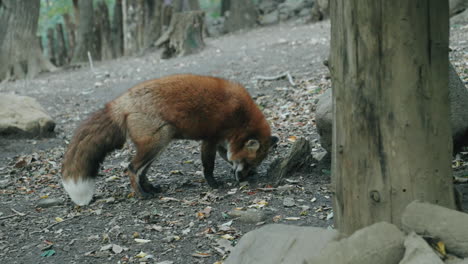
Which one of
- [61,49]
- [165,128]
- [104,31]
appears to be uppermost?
[104,31]

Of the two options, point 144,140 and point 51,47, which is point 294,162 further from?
point 51,47

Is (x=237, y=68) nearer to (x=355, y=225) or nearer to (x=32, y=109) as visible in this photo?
(x=32, y=109)

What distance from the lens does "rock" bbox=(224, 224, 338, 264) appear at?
3076mm

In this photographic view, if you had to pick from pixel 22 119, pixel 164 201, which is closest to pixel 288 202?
pixel 164 201

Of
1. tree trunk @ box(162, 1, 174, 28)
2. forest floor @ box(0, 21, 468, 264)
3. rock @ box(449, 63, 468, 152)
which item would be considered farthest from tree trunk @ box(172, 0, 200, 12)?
rock @ box(449, 63, 468, 152)

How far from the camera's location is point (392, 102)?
2.93m

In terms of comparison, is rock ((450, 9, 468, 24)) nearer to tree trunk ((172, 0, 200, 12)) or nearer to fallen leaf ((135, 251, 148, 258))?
fallen leaf ((135, 251, 148, 258))

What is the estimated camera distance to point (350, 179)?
10.2 feet

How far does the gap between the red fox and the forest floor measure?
284mm

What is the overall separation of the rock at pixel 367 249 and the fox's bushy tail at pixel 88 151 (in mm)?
3132

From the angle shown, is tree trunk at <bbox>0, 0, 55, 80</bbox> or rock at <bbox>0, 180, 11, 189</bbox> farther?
tree trunk at <bbox>0, 0, 55, 80</bbox>

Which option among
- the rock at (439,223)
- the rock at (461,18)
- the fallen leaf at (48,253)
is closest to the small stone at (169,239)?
the fallen leaf at (48,253)

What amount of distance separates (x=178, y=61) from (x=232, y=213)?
1010 cm

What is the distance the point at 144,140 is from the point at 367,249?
10.2ft
